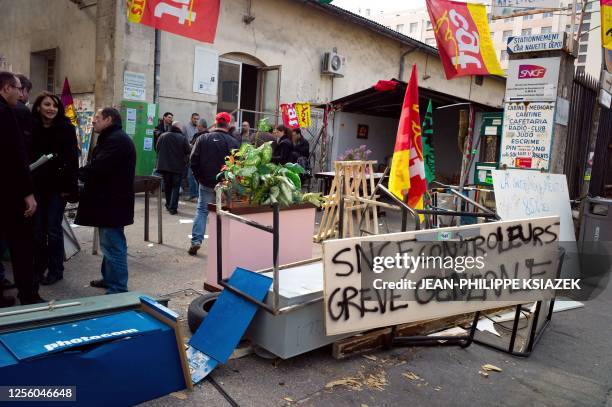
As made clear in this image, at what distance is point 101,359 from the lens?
2625mm

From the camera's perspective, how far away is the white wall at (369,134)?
14.5 m

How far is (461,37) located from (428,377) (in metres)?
7.60

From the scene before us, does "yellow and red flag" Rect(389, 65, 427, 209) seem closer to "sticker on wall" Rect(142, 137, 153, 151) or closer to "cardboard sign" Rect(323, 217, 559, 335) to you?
"cardboard sign" Rect(323, 217, 559, 335)

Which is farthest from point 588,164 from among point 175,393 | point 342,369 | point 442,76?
point 442,76

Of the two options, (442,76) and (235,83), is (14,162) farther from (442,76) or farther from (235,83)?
(442,76)

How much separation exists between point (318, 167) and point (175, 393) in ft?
40.0

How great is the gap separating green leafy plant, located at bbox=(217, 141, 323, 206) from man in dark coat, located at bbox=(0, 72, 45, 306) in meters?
1.62

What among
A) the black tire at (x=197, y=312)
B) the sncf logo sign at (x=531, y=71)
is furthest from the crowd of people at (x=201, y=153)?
the sncf logo sign at (x=531, y=71)

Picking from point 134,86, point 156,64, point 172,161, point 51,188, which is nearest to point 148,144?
point 134,86

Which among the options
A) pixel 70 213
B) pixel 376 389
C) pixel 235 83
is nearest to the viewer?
pixel 376 389

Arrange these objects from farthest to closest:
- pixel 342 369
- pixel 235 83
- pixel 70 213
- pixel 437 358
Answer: pixel 235 83 → pixel 70 213 → pixel 437 358 → pixel 342 369

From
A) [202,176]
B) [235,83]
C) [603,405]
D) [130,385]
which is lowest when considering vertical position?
[603,405]

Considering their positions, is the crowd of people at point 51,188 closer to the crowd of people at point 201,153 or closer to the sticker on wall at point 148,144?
the crowd of people at point 201,153

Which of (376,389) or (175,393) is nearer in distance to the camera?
(175,393)
